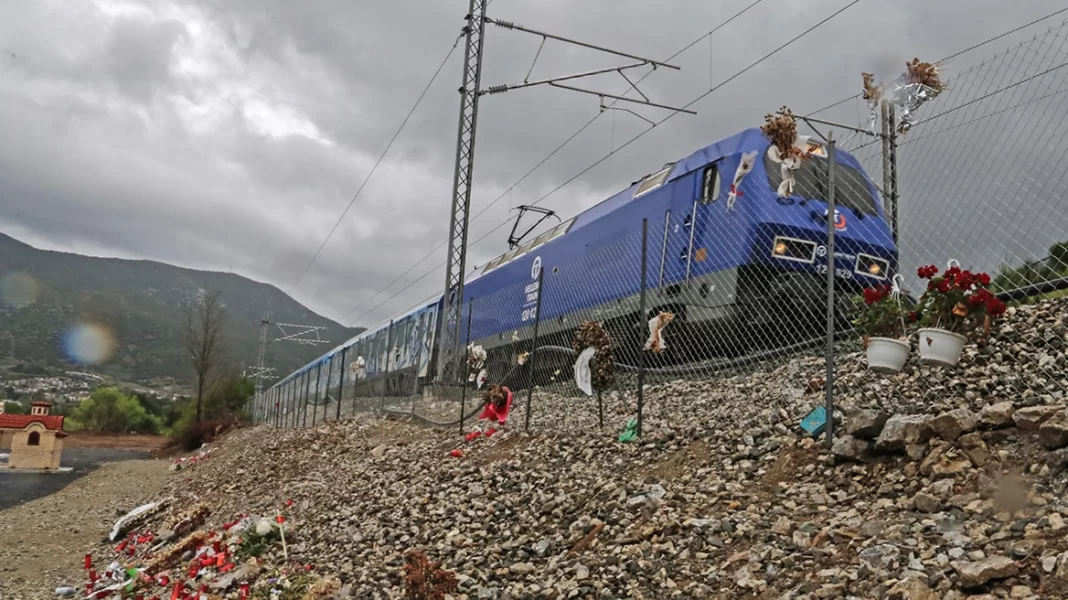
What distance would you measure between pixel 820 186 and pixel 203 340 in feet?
142

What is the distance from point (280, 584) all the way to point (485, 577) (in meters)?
1.83

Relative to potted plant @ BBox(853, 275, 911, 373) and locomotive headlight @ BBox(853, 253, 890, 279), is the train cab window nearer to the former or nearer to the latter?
locomotive headlight @ BBox(853, 253, 890, 279)

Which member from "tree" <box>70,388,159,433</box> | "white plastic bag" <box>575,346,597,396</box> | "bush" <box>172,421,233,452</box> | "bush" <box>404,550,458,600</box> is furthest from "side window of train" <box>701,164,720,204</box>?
"tree" <box>70,388,159,433</box>

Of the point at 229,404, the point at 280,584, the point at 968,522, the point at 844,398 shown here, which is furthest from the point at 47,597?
the point at 229,404

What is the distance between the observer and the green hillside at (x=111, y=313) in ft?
369

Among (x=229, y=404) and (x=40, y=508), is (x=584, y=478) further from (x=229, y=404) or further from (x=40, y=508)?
(x=229, y=404)

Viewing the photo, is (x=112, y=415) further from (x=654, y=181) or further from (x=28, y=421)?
(x=654, y=181)

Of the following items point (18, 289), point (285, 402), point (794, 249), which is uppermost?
point (18, 289)

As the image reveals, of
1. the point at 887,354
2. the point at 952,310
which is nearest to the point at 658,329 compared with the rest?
the point at 887,354

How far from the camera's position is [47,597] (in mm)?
8188

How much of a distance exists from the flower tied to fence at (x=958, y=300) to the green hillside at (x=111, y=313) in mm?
76548

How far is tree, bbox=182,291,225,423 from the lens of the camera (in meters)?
44.4

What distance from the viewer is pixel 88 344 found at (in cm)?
11556

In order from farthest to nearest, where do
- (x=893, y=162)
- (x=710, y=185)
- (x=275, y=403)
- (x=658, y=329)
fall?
(x=275, y=403) < (x=710, y=185) < (x=658, y=329) < (x=893, y=162)
